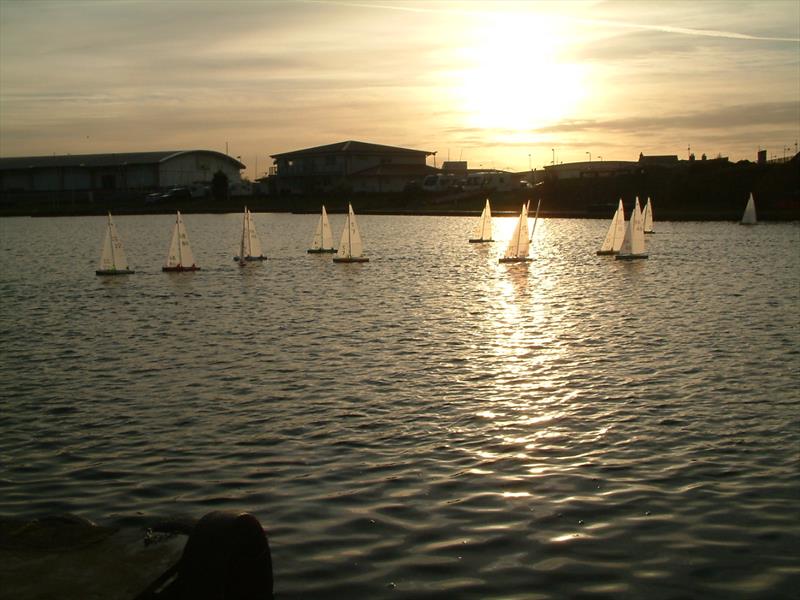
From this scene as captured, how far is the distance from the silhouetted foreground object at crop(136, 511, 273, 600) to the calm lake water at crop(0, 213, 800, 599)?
141cm

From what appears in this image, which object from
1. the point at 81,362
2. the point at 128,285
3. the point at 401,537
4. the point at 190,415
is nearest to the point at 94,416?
the point at 190,415

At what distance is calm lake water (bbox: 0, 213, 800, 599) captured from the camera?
35.0 feet

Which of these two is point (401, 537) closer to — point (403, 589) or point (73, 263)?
point (403, 589)

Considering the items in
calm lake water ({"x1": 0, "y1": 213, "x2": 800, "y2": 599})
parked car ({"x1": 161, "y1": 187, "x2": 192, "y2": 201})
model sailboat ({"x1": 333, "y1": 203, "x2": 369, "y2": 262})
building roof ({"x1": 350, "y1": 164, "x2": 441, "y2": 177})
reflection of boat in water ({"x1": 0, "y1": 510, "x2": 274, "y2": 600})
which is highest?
building roof ({"x1": 350, "y1": 164, "x2": 441, "y2": 177})

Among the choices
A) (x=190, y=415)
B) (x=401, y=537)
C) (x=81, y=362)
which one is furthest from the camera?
(x=81, y=362)

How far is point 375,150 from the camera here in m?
175

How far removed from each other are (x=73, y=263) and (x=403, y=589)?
2200 inches

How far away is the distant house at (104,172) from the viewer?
577 feet

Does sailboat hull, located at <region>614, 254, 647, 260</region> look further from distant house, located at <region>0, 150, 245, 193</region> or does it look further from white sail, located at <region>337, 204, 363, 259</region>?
distant house, located at <region>0, 150, 245, 193</region>

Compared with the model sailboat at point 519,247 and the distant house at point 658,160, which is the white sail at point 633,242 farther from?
the distant house at point 658,160

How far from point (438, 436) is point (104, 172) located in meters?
174

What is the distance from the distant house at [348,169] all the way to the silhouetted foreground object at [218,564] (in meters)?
158

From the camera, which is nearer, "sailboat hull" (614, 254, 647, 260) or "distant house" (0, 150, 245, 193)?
"sailboat hull" (614, 254, 647, 260)

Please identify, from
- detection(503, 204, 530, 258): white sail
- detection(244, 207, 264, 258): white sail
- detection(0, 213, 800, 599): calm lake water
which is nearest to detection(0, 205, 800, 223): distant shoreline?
detection(503, 204, 530, 258): white sail
